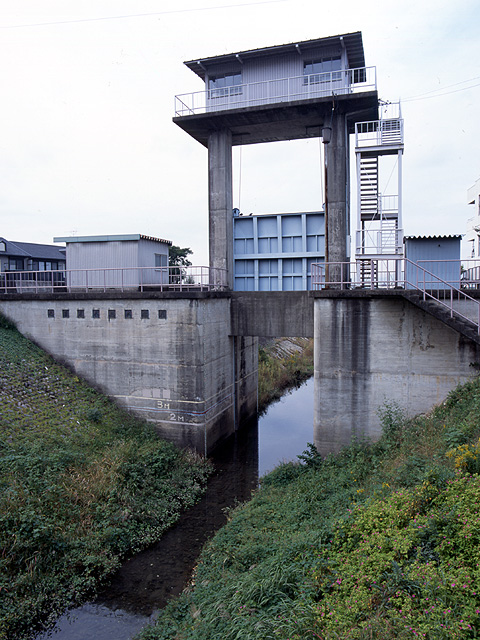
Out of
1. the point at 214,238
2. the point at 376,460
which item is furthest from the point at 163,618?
the point at 214,238

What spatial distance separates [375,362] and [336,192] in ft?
24.8

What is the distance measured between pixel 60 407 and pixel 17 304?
6254 millimetres

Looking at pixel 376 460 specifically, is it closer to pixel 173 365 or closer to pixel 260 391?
pixel 173 365

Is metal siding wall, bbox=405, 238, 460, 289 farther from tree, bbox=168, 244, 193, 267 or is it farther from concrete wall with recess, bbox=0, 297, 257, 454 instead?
tree, bbox=168, 244, 193, 267

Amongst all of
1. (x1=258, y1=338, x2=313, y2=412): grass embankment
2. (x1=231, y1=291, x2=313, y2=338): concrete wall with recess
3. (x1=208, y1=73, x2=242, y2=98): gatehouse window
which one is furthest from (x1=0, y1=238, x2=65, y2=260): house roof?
(x1=231, y1=291, x2=313, y2=338): concrete wall with recess

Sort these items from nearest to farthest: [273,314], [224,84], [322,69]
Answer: [273,314] < [322,69] < [224,84]

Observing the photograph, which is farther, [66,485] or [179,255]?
[179,255]

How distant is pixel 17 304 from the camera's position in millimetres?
19672

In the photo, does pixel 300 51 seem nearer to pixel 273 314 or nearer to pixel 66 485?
pixel 273 314

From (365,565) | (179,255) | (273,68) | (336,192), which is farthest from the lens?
(179,255)

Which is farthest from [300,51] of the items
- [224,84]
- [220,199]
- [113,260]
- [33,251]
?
[33,251]

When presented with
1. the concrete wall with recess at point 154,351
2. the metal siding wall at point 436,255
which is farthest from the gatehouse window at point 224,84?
the metal siding wall at point 436,255

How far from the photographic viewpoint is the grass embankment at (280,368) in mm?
27234

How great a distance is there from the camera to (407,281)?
14281 millimetres
